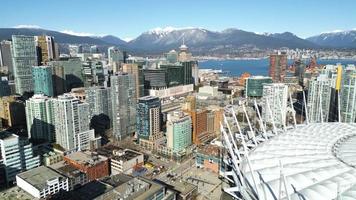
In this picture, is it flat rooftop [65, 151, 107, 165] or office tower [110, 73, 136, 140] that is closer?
flat rooftop [65, 151, 107, 165]

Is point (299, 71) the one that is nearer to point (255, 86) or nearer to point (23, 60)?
point (255, 86)

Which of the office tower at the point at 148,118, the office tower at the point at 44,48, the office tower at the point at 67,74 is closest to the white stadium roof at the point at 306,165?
the office tower at the point at 148,118

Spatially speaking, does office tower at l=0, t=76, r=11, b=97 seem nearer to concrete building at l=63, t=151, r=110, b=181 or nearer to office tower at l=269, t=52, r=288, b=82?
concrete building at l=63, t=151, r=110, b=181

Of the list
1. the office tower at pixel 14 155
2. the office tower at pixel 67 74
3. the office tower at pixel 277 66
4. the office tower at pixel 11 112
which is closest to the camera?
the office tower at pixel 14 155

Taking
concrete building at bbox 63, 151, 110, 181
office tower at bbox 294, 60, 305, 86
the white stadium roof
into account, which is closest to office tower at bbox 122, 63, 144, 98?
concrete building at bbox 63, 151, 110, 181

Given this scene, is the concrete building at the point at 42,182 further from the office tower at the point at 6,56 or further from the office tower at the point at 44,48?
the office tower at the point at 6,56

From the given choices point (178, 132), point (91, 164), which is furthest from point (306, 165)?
point (178, 132)
